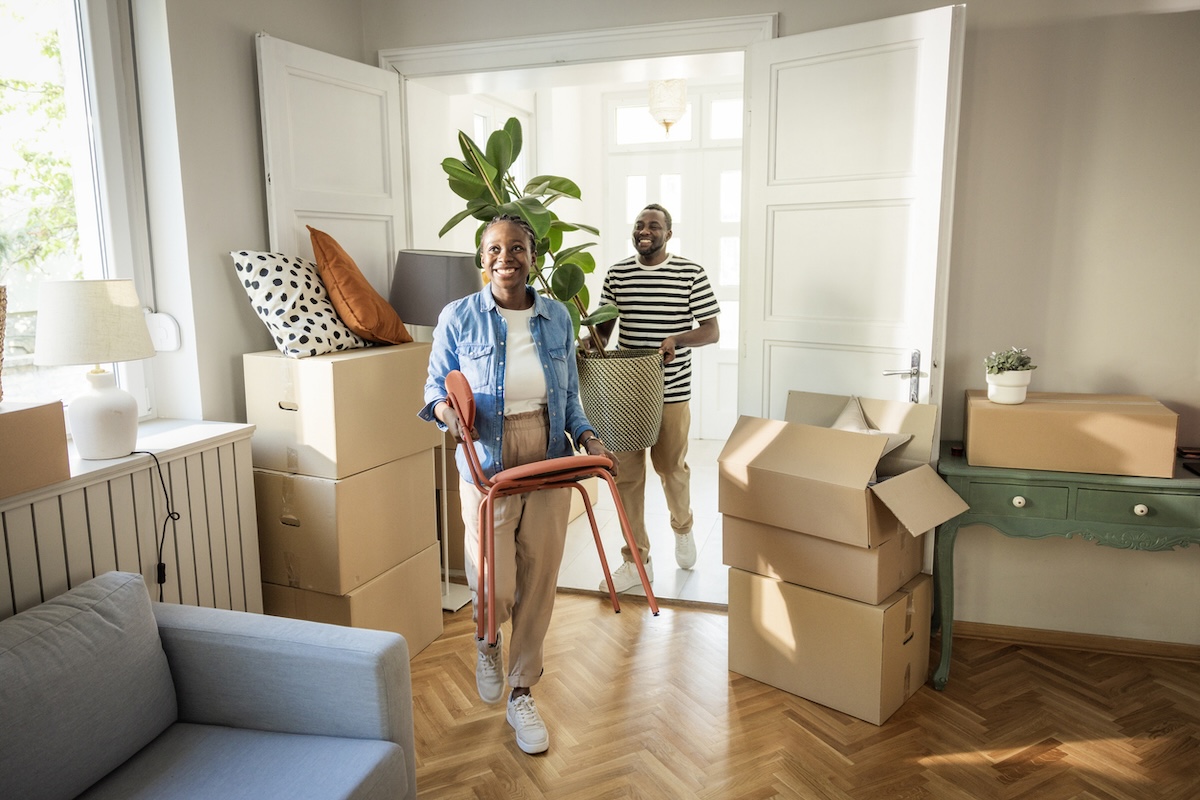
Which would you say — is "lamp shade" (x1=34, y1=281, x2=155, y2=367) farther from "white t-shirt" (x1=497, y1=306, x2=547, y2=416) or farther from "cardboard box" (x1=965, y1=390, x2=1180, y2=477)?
"cardboard box" (x1=965, y1=390, x2=1180, y2=477)

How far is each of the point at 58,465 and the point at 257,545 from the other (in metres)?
0.80

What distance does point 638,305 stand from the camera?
3.46 meters

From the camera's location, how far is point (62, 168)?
2.50m

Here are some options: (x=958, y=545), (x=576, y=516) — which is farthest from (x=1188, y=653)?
(x=576, y=516)

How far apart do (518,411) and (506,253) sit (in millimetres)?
437

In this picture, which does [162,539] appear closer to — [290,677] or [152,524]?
[152,524]

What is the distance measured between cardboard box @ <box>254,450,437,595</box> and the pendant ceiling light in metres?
2.71

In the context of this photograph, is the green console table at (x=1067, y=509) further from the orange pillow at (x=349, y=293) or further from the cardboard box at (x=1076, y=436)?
the orange pillow at (x=349, y=293)

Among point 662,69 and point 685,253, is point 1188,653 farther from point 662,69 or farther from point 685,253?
point 685,253

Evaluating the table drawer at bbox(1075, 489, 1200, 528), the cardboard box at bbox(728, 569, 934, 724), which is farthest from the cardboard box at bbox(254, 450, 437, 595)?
the table drawer at bbox(1075, 489, 1200, 528)

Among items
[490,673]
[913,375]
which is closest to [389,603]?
[490,673]

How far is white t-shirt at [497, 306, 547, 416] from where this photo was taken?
2346mm

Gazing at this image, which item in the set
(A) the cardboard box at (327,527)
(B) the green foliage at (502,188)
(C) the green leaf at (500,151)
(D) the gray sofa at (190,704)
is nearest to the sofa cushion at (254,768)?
(D) the gray sofa at (190,704)

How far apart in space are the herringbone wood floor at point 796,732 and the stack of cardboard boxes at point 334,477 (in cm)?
43
